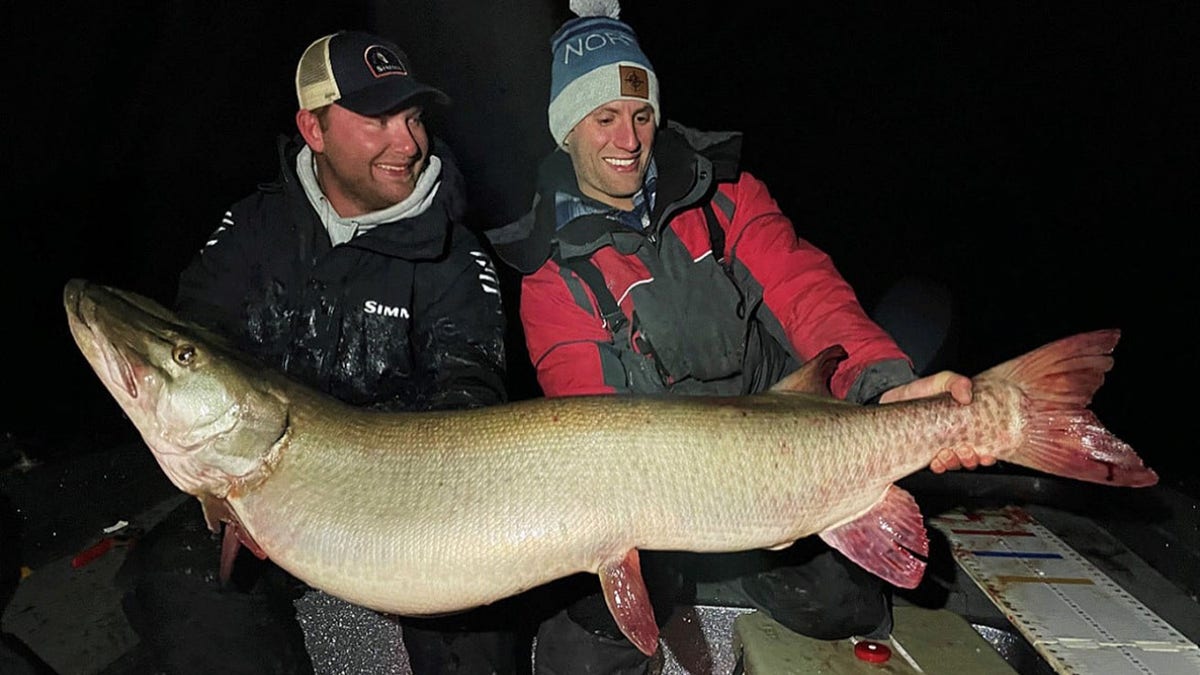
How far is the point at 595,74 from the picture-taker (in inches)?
119

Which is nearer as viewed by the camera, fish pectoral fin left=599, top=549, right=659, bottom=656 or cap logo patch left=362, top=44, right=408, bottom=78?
fish pectoral fin left=599, top=549, right=659, bottom=656

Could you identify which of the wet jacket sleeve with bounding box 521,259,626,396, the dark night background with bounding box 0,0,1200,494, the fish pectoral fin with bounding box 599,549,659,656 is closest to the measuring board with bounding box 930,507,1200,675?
the fish pectoral fin with bounding box 599,549,659,656

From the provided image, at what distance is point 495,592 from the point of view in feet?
6.56

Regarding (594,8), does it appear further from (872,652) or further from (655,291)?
(872,652)

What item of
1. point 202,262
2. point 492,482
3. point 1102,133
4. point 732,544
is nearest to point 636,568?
point 732,544

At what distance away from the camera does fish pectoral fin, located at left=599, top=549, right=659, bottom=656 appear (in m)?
2.05

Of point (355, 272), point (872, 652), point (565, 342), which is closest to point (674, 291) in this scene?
point (565, 342)

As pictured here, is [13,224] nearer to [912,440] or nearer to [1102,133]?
[912,440]

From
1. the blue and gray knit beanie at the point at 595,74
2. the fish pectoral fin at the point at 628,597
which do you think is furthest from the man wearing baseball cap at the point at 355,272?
the fish pectoral fin at the point at 628,597

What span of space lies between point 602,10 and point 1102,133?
1832 cm

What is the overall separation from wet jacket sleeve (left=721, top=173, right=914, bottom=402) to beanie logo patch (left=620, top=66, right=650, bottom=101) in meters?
0.48

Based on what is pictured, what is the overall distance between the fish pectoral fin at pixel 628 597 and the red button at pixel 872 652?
101cm

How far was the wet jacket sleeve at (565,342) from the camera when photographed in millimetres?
2893

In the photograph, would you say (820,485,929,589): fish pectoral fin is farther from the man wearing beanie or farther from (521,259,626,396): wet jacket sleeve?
(521,259,626,396): wet jacket sleeve
